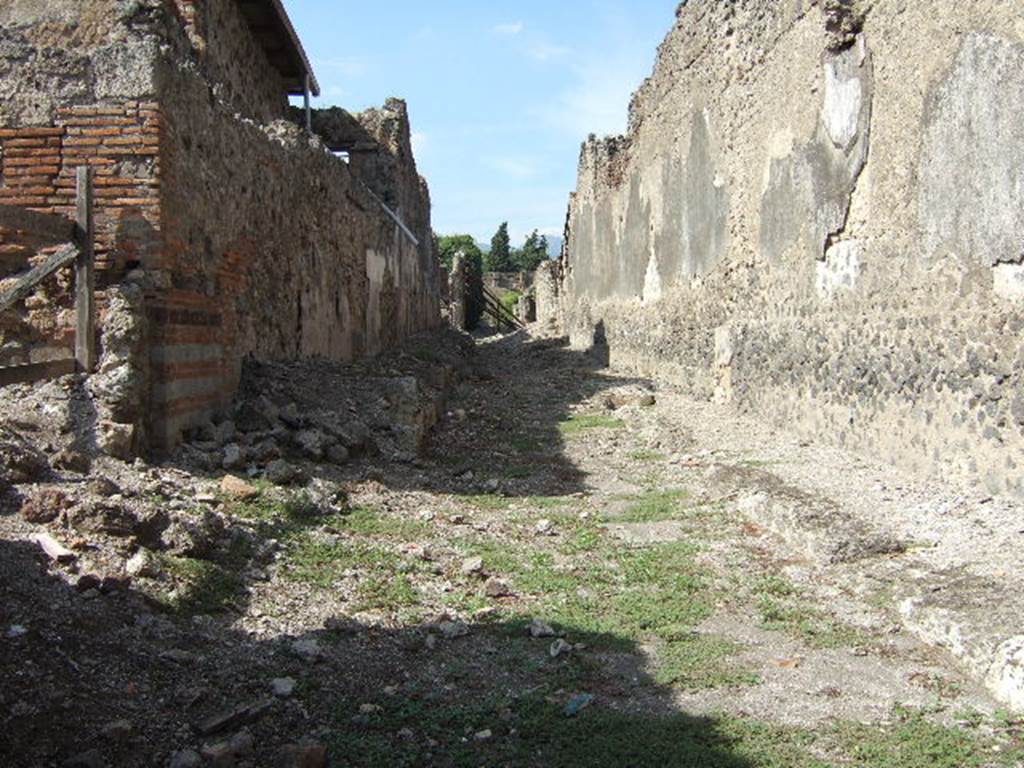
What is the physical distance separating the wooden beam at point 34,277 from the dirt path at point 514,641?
36.1 inches

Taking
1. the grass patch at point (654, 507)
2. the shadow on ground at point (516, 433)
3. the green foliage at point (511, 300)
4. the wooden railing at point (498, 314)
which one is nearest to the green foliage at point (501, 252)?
the green foliage at point (511, 300)

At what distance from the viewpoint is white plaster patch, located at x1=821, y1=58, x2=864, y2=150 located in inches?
265

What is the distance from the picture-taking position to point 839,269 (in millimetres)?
6980

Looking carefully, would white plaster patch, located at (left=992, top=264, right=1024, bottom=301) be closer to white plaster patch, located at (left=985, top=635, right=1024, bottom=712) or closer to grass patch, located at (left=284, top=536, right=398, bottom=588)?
white plaster patch, located at (left=985, top=635, right=1024, bottom=712)

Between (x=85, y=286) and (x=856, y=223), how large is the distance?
4.92 m

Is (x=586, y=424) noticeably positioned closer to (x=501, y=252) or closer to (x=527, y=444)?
(x=527, y=444)

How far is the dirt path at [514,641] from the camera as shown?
2.68 m

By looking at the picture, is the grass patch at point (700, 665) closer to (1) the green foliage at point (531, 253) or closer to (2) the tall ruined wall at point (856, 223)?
(2) the tall ruined wall at point (856, 223)

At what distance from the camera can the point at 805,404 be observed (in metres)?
7.58

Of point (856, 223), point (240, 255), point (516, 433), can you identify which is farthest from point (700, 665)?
point (516, 433)

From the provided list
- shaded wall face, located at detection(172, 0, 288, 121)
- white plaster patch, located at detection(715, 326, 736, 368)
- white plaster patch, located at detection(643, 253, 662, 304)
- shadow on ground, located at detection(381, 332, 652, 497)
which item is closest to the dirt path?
shadow on ground, located at detection(381, 332, 652, 497)

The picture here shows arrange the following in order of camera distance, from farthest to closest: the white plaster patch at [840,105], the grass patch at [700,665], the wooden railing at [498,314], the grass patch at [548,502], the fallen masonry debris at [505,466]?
the wooden railing at [498,314]
the white plaster patch at [840,105]
the grass patch at [548,502]
the grass patch at [700,665]
the fallen masonry debris at [505,466]

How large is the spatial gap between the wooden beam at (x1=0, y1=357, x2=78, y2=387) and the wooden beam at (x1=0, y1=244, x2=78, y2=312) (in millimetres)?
265

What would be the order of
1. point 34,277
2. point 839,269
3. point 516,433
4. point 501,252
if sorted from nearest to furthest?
1. point 34,277
2. point 839,269
3. point 516,433
4. point 501,252
